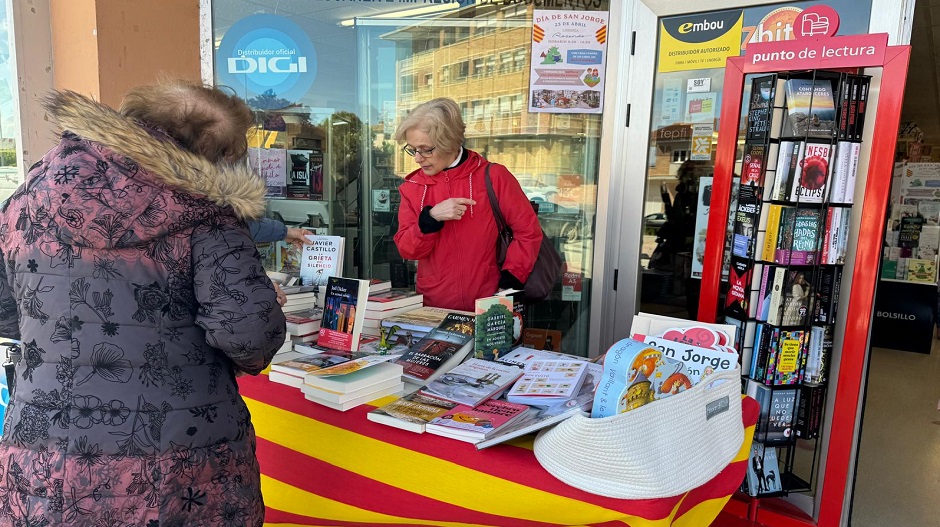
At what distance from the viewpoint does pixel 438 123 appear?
2588 mm

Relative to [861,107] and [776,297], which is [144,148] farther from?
[861,107]

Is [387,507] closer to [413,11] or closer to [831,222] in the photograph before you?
[831,222]

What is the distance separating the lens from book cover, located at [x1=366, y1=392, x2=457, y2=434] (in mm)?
1463

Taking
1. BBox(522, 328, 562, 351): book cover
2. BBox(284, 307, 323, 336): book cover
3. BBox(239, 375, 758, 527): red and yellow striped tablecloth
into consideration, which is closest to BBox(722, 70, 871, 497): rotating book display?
BBox(239, 375, 758, 527): red and yellow striped tablecloth

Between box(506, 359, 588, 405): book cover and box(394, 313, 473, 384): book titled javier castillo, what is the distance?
0.76 feet

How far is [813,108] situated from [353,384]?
181 centimetres

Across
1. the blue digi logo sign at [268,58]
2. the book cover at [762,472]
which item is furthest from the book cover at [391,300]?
the blue digi logo sign at [268,58]

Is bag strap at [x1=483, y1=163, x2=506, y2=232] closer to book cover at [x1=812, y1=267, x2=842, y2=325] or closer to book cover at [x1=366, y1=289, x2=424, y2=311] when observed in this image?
book cover at [x1=366, y1=289, x2=424, y2=311]

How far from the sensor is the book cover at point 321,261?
2121 millimetres

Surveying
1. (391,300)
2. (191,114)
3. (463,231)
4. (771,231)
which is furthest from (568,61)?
(191,114)

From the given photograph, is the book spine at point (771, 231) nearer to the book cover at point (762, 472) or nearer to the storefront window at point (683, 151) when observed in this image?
the book cover at point (762, 472)

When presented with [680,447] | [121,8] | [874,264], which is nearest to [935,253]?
[874,264]

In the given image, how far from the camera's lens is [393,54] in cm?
417

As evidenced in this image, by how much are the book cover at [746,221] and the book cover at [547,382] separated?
2.88 feet
